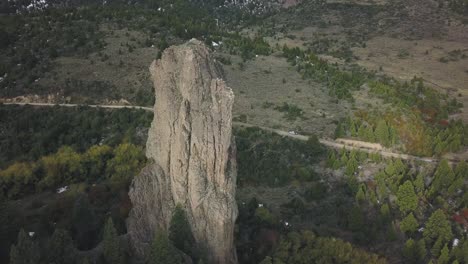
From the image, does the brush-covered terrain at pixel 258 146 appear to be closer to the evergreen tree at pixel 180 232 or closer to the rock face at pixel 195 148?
the evergreen tree at pixel 180 232

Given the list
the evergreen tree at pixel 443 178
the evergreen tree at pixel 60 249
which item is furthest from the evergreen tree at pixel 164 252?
the evergreen tree at pixel 443 178

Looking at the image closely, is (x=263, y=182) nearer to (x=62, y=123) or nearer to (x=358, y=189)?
(x=358, y=189)

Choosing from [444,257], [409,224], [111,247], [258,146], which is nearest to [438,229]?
[409,224]

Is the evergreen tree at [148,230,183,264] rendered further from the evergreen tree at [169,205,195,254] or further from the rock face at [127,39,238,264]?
the rock face at [127,39,238,264]

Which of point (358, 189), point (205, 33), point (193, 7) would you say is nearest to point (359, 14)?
point (193, 7)

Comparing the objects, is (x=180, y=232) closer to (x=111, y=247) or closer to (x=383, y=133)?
(x=111, y=247)

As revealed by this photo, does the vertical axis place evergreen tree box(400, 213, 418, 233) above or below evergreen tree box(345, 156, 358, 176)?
below

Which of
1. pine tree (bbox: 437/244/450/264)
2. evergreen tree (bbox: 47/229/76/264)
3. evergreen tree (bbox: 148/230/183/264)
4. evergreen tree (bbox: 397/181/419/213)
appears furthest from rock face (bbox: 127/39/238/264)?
evergreen tree (bbox: 397/181/419/213)
